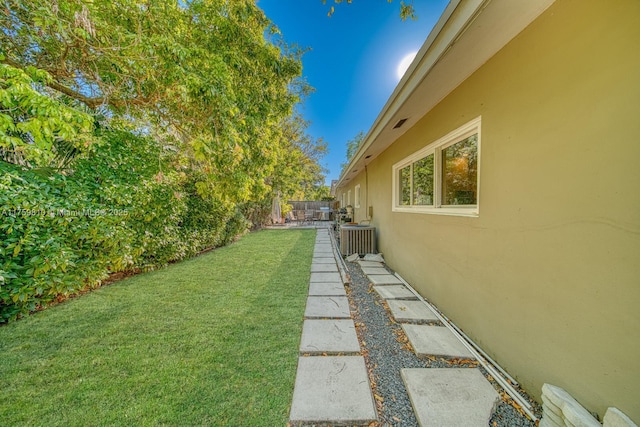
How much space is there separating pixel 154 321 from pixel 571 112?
4162mm

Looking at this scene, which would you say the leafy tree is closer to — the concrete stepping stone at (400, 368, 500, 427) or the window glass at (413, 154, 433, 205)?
the concrete stepping stone at (400, 368, 500, 427)

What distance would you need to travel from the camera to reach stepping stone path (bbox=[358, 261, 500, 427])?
1503mm

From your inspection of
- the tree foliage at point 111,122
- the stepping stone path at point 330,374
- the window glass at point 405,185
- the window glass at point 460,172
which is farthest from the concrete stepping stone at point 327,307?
the tree foliage at point 111,122

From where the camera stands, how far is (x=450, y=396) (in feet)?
5.46

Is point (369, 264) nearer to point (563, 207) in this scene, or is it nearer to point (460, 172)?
point (460, 172)

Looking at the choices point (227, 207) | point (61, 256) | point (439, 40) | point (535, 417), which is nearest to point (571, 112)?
point (439, 40)

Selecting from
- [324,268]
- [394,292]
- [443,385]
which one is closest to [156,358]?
[443,385]

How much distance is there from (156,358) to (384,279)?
3.46 metres

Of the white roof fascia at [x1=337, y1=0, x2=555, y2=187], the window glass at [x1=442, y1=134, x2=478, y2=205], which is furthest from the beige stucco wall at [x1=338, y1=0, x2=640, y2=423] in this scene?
the window glass at [x1=442, y1=134, x2=478, y2=205]

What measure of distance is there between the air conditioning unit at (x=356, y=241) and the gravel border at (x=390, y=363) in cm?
273

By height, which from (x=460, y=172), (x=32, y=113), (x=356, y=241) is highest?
(x=32, y=113)

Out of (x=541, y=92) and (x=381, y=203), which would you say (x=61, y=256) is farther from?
(x=381, y=203)

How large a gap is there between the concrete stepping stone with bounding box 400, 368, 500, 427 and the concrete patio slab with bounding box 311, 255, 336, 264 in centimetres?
358

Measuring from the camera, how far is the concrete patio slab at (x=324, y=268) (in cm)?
478
